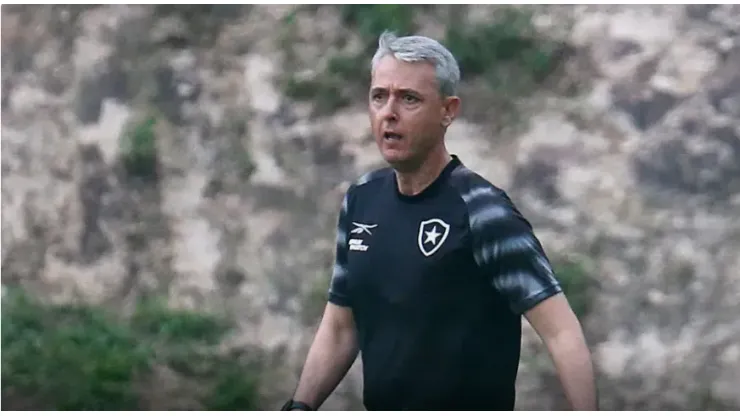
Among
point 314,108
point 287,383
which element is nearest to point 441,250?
point 287,383

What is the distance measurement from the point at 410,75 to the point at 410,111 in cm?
7

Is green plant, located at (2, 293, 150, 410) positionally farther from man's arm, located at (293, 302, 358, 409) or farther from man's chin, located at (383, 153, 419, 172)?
man's chin, located at (383, 153, 419, 172)

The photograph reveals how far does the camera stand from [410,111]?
2.15m

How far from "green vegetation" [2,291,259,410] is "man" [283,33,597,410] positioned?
0.93 m

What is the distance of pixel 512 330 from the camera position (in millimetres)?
2031

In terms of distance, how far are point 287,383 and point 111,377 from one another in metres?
0.50

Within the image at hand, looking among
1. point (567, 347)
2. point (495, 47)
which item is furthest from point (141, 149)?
point (567, 347)

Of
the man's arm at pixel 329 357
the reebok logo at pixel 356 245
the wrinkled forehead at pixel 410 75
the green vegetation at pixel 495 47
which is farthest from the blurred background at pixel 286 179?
the wrinkled forehead at pixel 410 75

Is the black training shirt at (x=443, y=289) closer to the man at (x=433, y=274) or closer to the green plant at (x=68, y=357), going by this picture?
the man at (x=433, y=274)

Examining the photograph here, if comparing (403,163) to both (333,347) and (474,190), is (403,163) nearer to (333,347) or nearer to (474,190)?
(474,190)

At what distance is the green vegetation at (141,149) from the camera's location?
3.30 metres

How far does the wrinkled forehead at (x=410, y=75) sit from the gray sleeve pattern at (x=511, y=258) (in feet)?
1.00
